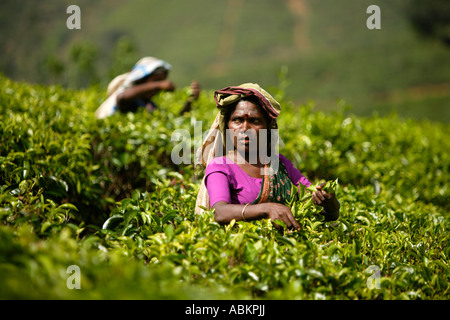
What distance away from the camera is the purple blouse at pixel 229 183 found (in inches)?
90.1

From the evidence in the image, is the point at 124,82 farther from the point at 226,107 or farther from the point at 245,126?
the point at 245,126

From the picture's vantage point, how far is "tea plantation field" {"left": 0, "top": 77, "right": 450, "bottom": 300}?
1327 millimetres

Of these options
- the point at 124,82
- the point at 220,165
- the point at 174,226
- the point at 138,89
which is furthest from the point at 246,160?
the point at 124,82

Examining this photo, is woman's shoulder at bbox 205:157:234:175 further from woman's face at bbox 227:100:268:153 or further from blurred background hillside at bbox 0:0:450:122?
blurred background hillside at bbox 0:0:450:122

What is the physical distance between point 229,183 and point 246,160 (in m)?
0.24

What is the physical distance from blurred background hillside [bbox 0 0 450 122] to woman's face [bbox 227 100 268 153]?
17.8 m

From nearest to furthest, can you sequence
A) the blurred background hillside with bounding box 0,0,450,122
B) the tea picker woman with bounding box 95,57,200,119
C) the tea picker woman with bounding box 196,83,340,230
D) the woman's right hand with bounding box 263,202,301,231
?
the woman's right hand with bounding box 263,202,301,231, the tea picker woman with bounding box 196,83,340,230, the tea picker woman with bounding box 95,57,200,119, the blurred background hillside with bounding box 0,0,450,122

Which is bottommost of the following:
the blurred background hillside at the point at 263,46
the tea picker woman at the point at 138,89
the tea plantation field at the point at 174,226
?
the tea plantation field at the point at 174,226

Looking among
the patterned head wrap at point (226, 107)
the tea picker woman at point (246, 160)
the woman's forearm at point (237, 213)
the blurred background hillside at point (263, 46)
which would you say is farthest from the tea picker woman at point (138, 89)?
the blurred background hillside at point (263, 46)

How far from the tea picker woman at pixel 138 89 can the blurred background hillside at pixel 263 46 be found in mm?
14879

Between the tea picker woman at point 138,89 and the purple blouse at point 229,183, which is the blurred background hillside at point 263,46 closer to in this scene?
the tea picker woman at point 138,89

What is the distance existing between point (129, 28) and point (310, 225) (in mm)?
83602

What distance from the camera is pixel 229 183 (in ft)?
7.91

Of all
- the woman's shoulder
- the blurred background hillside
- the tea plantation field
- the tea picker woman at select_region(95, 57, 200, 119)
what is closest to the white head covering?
the tea picker woman at select_region(95, 57, 200, 119)
